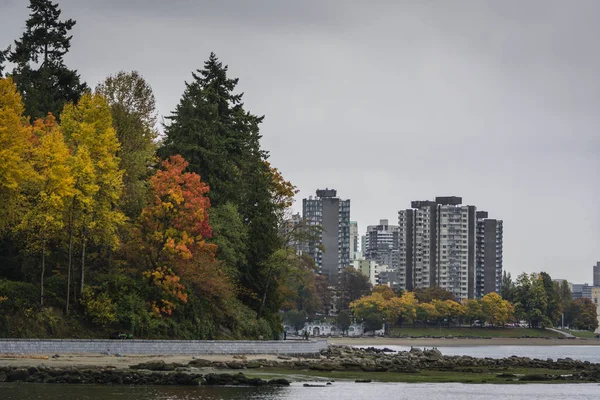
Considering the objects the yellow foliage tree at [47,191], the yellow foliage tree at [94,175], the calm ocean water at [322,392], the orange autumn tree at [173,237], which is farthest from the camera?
the orange autumn tree at [173,237]

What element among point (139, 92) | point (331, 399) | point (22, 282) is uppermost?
point (139, 92)

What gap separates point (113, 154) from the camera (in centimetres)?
8031

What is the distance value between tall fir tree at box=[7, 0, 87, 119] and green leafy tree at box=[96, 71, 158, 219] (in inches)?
428

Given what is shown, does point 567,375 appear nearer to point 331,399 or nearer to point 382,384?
point 382,384

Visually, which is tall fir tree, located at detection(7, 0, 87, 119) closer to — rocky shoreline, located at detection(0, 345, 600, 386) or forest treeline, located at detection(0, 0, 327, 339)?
forest treeline, located at detection(0, 0, 327, 339)

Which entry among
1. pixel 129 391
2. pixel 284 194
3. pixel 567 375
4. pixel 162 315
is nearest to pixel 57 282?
pixel 162 315

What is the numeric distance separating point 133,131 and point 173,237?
472 inches

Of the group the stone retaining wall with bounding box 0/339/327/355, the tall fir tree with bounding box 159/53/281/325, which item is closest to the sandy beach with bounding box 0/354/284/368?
the stone retaining wall with bounding box 0/339/327/355

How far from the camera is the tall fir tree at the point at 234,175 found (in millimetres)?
96188

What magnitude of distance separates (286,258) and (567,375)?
27.4 meters

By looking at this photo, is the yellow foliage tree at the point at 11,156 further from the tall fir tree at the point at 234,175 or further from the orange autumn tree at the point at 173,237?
the tall fir tree at the point at 234,175

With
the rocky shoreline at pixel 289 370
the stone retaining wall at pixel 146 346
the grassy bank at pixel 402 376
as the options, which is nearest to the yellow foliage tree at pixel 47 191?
the stone retaining wall at pixel 146 346

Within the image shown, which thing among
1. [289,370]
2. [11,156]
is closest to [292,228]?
[289,370]

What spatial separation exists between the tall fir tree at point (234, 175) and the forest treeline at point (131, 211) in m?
0.14
